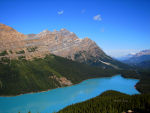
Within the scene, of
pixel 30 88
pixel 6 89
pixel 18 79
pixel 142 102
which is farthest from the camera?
pixel 18 79

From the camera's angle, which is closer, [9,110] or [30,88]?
[9,110]

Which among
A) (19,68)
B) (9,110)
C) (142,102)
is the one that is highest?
(19,68)

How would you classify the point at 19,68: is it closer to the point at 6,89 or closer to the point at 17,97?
the point at 6,89

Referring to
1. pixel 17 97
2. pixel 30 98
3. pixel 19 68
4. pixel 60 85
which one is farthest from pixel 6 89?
pixel 60 85

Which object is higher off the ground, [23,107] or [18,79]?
[18,79]

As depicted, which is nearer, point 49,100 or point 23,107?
point 23,107

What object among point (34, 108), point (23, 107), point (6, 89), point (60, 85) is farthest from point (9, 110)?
point (60, 85)

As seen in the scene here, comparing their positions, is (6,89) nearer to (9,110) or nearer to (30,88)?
(30,88)

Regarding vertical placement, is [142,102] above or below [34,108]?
above

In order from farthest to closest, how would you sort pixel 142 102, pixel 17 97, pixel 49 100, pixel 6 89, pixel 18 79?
pixel 18 79
pixel 6 89
pixel 17 97
pixel 49 100
pixel 142 102
